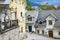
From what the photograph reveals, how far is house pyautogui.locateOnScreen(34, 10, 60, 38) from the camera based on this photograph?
6.18 m

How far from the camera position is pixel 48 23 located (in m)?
6.37

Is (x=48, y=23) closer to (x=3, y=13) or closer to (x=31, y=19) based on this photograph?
(x=31, y=19)

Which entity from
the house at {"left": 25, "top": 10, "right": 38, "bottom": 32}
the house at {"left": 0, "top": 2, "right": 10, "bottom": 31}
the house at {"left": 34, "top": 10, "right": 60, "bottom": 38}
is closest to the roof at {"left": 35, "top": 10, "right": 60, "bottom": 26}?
the house at {"left": 34, "top": 10, "right": 60, "bottom": 38}

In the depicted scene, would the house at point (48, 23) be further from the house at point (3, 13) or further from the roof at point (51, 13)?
the house at point (3, 13)

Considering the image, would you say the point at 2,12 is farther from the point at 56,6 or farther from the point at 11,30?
the point at 56,6

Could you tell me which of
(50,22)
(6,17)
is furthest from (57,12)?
(6,17)

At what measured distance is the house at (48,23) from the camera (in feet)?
20.3

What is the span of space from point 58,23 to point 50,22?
0.20m

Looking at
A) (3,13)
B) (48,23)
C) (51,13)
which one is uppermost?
(3,13)

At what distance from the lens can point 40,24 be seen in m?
6.51

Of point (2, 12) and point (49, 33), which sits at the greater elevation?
point (2, 12)

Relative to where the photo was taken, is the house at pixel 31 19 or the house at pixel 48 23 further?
the house at pixel 31 19

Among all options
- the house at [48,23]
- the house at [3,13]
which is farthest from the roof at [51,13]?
the house at [3,13]

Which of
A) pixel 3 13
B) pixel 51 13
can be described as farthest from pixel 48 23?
pixel 3 13
